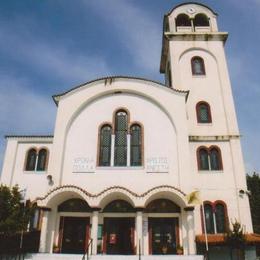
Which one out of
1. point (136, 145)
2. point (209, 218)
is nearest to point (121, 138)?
point (136, 145)

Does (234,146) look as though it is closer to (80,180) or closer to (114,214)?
(114,214)

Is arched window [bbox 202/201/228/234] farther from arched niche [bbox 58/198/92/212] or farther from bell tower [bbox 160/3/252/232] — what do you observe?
arched niche [bbox 58/198/92/212]

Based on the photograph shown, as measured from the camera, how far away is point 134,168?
64.8ft

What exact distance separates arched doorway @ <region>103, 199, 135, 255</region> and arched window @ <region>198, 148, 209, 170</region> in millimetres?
5659

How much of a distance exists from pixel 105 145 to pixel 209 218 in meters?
8.42

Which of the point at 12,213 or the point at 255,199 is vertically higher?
the point at 255,199

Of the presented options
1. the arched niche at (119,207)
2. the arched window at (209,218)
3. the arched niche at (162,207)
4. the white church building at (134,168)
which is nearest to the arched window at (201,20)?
the white church building at (134,168)

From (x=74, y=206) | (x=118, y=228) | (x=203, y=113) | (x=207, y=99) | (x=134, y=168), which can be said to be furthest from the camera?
(x=207, y=99)

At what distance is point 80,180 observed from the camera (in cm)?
1958

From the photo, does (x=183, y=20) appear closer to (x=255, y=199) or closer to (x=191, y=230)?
(x=191, y=230)

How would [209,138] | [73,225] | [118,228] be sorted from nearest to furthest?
[118,228] → [73,225] → [209,138]

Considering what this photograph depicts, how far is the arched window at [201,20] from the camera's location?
28.2m

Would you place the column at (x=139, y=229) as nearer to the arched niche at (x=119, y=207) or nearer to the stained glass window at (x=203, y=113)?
the arched niche at (x=119, y=207)

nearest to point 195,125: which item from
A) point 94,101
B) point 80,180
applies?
point 94,101
